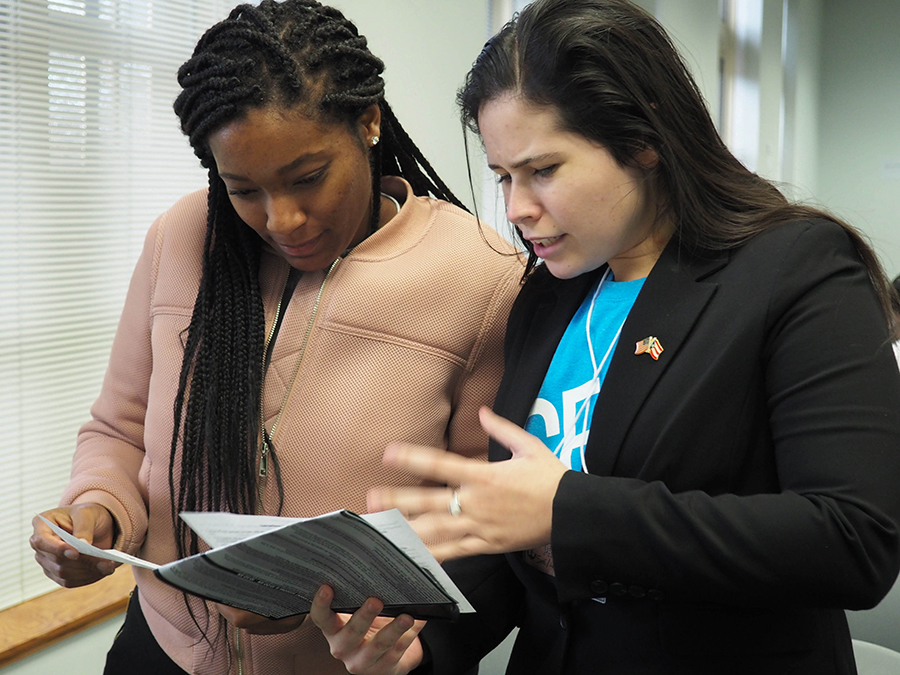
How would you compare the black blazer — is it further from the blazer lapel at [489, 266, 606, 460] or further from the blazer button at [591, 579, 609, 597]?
the blazer lapel at [489, 266, 606, 460]

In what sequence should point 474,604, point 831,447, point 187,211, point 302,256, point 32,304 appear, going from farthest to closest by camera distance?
1. point 32,304
2. point 187,211
3. point 302,256
4. point 474,604
5. point 831,447

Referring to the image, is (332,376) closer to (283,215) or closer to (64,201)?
(283,215)

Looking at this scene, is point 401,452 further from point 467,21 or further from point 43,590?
point 467,21

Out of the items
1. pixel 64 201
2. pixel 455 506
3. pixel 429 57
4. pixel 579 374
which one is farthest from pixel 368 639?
pixel 429 57

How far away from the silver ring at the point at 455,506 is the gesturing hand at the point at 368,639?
171mm

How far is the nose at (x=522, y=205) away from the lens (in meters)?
0.99

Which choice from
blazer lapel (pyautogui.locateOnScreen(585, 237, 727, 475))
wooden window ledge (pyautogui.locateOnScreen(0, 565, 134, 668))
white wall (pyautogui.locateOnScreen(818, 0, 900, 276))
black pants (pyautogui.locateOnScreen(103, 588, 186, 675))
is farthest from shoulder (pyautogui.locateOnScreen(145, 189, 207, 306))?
white wall (pyautogui.locateOnScreen(818, 0, 900, 276))

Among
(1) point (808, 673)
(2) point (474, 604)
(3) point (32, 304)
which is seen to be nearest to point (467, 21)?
(3) point (32, 304)

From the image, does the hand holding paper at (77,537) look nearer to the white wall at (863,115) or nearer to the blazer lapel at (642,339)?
the blazer lapel at (642,339)

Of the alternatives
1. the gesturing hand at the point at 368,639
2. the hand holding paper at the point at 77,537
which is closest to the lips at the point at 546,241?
the gesturing hand at the point at 368,639

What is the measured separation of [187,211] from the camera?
1381mm

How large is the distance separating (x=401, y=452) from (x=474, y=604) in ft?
1.22

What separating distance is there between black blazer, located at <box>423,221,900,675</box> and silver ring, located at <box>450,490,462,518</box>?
0.33ft

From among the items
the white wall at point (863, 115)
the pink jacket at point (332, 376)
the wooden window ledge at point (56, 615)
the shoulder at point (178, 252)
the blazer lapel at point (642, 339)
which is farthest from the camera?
the white wall at point (863, 115)
